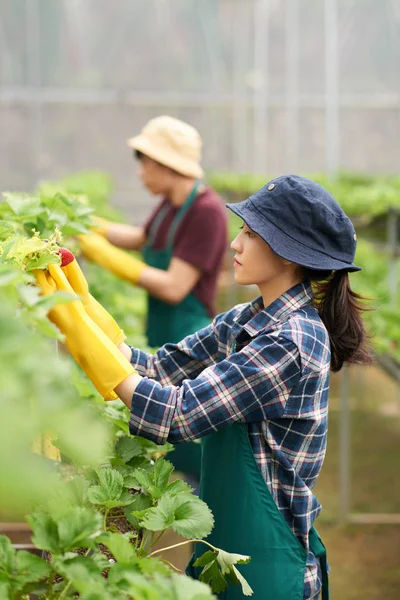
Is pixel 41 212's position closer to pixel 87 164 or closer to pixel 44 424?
pixel 44 424

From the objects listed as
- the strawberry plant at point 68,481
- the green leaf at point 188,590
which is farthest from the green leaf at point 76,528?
the green leaf at point 188,590

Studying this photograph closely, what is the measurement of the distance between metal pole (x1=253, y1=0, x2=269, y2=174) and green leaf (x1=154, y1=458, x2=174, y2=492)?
10098 mm

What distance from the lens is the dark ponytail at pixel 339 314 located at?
1718mm

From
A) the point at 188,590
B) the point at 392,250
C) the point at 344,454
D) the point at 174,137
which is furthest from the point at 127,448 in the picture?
the point at 392,250

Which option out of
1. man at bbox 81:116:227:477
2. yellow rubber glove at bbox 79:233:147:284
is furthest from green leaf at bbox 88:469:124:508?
man at bbox 81:116:227:477

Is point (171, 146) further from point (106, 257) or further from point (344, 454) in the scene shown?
point (344, 454)

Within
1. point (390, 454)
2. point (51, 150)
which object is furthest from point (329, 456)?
point (51, 150)

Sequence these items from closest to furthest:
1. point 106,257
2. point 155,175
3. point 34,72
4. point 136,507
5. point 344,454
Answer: point 136,507 → point 106,257 → point 155,175 → point 344,454 → point 34,72

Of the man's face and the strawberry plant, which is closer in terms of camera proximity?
the strawberry plant

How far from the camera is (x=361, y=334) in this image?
Result: 1.76 metres

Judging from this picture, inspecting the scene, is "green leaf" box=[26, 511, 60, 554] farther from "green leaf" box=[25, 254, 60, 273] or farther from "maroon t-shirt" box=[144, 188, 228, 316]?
"maroon t-shirt" box=[144, 188, 228, 316]

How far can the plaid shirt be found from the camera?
151 centimetres

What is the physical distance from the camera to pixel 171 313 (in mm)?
3527

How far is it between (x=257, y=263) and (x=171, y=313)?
1.86 meters
